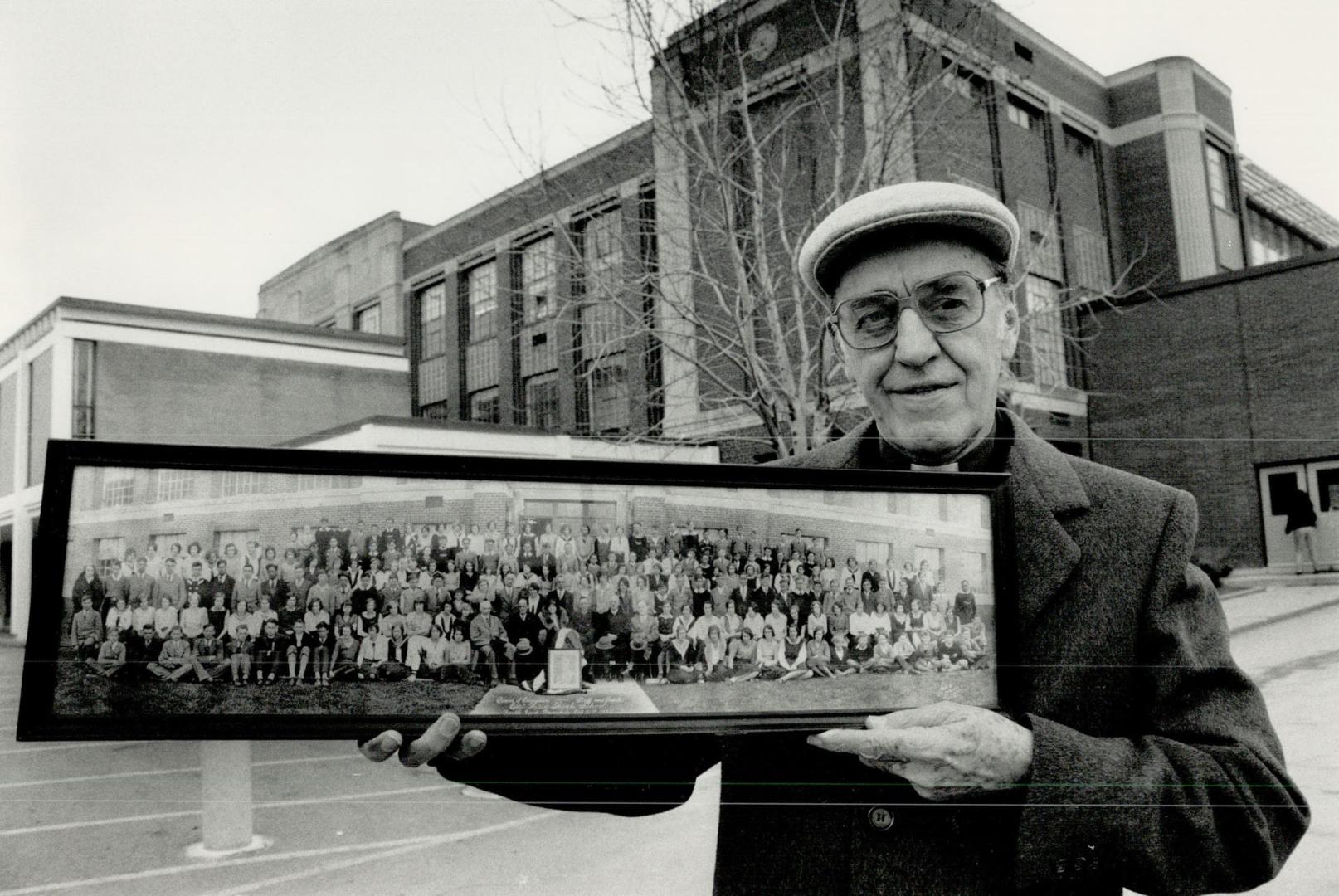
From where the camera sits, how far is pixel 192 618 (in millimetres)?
1051

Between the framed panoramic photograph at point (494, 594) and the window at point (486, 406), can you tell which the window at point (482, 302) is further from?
the framed panoramic photograph at point (494, 594)

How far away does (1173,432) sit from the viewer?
1213 cm

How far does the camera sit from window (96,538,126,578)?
1.01 metres

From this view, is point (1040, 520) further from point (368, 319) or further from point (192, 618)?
point (368, 319)

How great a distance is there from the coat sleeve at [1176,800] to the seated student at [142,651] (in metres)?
0.99

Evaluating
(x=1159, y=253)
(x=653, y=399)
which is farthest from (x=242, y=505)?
(x=1159, y=253)

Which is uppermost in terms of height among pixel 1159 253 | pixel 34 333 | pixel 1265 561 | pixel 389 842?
pixel 1159 253

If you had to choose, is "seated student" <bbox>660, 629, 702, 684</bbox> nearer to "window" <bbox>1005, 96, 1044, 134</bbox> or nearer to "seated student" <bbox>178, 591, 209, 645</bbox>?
"seated student" <bbox>178, 591, 209, 645</bbox>

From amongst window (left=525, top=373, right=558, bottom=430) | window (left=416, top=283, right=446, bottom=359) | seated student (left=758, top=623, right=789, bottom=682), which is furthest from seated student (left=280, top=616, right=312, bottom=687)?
window (left=416, top=283, right=446, bottom=359)

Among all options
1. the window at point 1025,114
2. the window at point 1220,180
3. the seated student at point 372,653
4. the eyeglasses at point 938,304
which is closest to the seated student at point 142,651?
the seated student at point 372,653

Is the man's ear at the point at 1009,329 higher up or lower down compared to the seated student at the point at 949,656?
higher up

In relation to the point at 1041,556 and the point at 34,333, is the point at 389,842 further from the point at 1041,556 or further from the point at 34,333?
the point at 1041,556

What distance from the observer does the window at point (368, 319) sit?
2369cm

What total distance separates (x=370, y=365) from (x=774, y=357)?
762 centimetres
